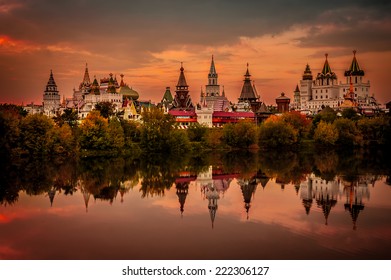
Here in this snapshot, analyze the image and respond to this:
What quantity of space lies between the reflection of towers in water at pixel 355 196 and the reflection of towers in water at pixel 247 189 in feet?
4.36

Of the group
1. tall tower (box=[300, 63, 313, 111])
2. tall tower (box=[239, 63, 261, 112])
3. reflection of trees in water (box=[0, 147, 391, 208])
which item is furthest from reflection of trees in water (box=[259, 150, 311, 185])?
tall tower (box=[300, 63, 313, 111])

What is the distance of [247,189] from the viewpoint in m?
8.62

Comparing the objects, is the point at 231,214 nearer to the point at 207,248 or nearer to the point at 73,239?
the point at 207,248

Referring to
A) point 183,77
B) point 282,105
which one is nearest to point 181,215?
point 183,77

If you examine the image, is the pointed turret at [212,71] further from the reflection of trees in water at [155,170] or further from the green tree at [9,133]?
the green tree at [9,133]

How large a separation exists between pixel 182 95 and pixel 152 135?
475 inches

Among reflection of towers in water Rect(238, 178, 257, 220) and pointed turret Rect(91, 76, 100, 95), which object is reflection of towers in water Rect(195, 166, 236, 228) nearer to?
reflection of towers in water Rect(238, 178, 257, 220)

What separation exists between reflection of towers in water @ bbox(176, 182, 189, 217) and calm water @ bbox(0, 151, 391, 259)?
0.02m

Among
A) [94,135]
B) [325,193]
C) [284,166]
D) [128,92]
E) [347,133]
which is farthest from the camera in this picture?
[128,92]

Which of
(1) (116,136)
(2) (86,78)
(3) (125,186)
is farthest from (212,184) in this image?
(2) (86,78)

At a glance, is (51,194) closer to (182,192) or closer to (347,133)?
(182,192)

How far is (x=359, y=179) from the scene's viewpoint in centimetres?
936

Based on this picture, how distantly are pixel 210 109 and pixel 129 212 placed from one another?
17.4 meters

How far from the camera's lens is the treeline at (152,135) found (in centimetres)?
1259
